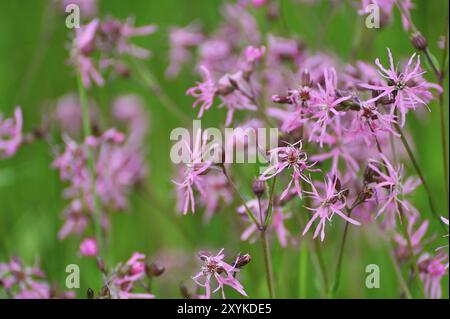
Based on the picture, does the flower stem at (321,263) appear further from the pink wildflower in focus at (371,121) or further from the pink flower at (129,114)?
the pink flower at (129,114)

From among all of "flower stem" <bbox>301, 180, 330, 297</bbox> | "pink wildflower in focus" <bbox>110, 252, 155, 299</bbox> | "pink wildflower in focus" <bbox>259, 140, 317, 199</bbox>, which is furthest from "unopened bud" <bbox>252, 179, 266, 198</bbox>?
"pink wildflower in focus" <bbox>110, 252, 155, 299</bbox>

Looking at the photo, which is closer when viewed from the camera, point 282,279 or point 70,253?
point 282,279

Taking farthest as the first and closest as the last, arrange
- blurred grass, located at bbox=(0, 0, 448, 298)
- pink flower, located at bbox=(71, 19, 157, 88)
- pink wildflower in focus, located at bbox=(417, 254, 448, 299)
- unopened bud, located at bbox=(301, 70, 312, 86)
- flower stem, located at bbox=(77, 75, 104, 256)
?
blurred grass, located at bbox=(0, 0, 448, 298)
pink flower, located at bbox=(71, 19, 157, 88)
flower stem, located at bbox=(77, 75, 104, 256)
pink wildflower in focus, located at bbox=(417, 254, 448, 299)
unopened bud, located at bbox=(301, 70, 312, 86)

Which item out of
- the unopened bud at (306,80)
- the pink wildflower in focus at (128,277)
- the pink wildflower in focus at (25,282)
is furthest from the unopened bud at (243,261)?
the pink wildflower in focus at (25,282)

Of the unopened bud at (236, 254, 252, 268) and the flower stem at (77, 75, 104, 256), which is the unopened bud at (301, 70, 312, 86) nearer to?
the unopened bud at (236, 254, 252, 268)

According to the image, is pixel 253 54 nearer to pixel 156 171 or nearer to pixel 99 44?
pixel 99 44

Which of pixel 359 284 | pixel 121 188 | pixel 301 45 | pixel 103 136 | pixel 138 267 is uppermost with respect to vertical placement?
pixel 301 45

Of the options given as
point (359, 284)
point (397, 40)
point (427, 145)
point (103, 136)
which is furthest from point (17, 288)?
point (397, 40)

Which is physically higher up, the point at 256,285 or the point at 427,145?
the point at 427,145
